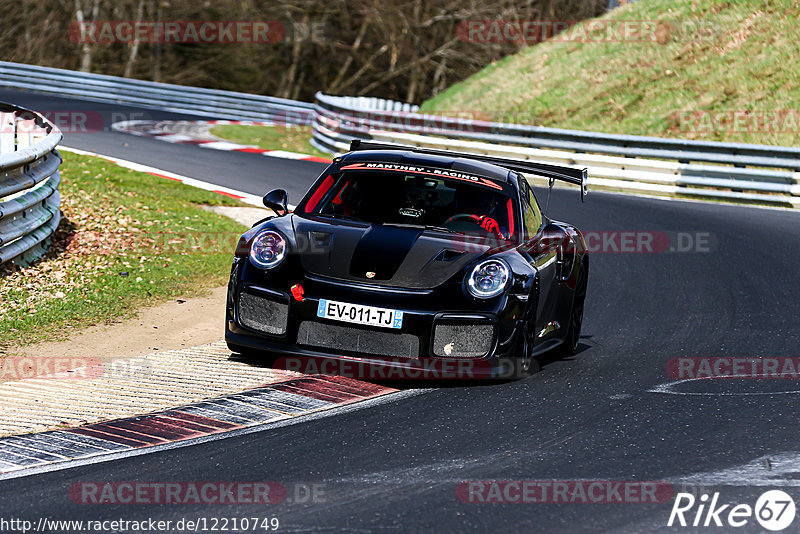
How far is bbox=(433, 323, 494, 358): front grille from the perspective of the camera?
647 centimetres

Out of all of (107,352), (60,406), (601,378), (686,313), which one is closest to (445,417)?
Answer: (601,378)

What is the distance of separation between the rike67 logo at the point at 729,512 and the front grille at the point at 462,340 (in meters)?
2.05

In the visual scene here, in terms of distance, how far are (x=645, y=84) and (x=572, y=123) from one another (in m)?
2.05

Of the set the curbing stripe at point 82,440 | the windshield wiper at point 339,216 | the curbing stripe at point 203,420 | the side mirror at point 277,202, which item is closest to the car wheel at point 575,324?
the windshield wiper at point 339,216

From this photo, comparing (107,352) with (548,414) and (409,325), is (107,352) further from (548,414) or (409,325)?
(548,414)

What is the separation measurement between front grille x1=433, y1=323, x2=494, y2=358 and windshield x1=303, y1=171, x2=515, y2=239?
103 cm

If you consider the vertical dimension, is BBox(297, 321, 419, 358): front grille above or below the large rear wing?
below

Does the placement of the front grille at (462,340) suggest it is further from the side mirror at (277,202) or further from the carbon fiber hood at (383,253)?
the side mirror at (277,202)

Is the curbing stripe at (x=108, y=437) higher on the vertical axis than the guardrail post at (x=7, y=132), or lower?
lower

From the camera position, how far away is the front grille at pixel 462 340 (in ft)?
21.2

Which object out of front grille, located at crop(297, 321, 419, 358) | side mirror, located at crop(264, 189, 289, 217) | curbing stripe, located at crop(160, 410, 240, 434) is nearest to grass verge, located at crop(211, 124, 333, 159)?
side mirror, located at crop(264, 189, 289, 217)

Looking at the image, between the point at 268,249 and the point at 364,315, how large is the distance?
835 millimetres

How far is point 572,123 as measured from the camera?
26031mm

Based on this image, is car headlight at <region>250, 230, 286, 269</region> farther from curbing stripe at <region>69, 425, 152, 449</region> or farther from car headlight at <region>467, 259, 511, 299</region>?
curbing stripe at <region>69, 425, 152, 449</region>
